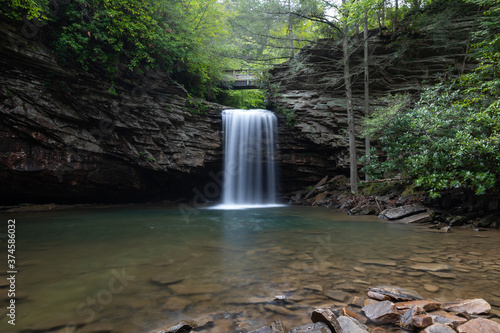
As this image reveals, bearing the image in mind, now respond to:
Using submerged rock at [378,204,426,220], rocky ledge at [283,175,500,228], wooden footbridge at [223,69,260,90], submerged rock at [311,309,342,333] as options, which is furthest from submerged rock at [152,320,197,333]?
wooden footbridge at [223,69,260,90]

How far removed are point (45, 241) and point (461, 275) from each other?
23.0 feet

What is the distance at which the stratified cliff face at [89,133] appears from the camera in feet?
31.2

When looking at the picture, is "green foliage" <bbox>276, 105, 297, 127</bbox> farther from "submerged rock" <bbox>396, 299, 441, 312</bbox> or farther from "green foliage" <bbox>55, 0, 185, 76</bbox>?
"submerged rock" <bbox>396, 299, 441, 312</bbox>

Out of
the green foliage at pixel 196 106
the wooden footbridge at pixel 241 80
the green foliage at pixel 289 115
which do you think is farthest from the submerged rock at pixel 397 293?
the wooden footbridge at pixel 241 80

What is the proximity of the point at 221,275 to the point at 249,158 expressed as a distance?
1354cm

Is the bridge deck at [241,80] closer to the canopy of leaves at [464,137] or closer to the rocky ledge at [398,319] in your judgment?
the canopy of leaves at [464,137]


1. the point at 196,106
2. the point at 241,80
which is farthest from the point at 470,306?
the point at 241,80

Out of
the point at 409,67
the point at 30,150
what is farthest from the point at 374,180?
the point at 30,150

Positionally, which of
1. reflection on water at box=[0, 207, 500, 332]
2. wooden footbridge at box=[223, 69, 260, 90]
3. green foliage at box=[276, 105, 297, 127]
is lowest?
reflection on water at box=[0, 207, 500, 332]

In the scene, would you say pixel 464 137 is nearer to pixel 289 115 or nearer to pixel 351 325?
pixel 351 325

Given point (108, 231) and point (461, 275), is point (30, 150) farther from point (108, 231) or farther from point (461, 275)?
A: point (461, 275)

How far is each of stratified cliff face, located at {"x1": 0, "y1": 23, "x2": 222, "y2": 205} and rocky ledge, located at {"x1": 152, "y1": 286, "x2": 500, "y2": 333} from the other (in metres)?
11.9

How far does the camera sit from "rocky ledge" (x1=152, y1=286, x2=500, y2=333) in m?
1.82

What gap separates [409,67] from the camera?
14016 mm
